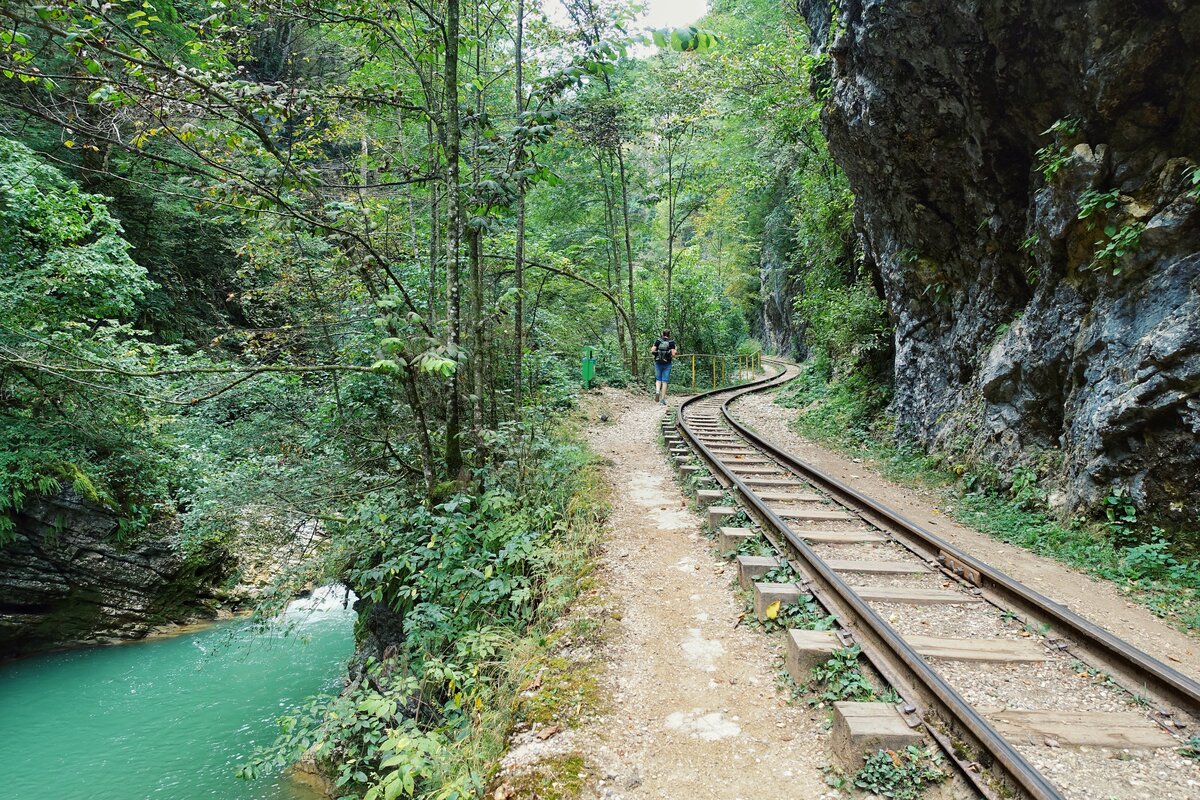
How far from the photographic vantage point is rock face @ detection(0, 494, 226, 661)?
367 inches

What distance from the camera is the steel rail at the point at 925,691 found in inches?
102

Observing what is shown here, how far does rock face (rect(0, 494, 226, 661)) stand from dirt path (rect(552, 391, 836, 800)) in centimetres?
945

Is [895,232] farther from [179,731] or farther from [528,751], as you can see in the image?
[179,731]

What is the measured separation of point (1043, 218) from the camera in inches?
270

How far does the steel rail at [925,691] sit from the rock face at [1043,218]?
140 inches

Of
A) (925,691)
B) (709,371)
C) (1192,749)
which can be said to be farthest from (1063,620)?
(709,371)

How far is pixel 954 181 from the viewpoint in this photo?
334 inches

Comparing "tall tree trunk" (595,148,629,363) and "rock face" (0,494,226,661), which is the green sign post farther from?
"rock face" (0,494,226,661)

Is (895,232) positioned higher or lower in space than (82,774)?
higher

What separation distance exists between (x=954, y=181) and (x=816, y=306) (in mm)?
6484

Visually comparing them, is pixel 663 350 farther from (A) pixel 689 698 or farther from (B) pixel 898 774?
(B) pixel 898 774

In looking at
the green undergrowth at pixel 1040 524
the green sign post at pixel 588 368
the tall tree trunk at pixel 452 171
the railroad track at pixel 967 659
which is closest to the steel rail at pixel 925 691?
the railroad track at pixel 967 659

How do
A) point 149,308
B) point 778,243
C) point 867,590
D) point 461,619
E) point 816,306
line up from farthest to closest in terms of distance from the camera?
point 778,243
point 816,306
point 149,308
point 461,619
point 867,590

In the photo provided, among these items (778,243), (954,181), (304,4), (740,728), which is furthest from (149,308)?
(778,243)
